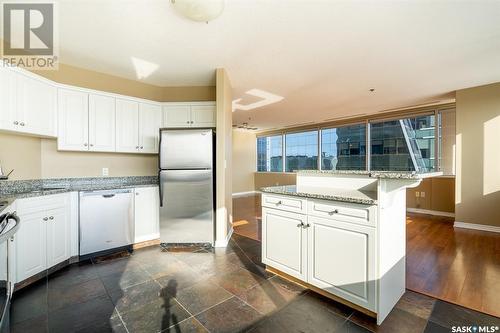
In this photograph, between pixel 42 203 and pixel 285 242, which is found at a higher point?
pixel 42 203

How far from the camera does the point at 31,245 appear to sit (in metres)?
2.16

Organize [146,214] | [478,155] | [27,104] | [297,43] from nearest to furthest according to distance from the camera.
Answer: [27,104], [297,43], [146,214], [478,155]

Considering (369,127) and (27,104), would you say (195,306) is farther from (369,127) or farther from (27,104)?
(369,127)

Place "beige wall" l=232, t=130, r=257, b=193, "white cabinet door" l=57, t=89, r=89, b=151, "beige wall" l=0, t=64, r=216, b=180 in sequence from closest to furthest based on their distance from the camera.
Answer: "beige wall" l=0, t=64, r=216, b=180 < "white cabinet door" l=57, t=89, r=89, b=151 < "beige wall" l=232, t=130, r=257, b=193

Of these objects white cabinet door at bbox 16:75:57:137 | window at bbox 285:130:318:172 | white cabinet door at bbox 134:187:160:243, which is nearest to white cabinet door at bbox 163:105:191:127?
white cabinet door at bbox 134:187:160:243

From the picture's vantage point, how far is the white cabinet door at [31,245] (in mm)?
2064

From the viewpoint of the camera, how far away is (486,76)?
3.46 metres

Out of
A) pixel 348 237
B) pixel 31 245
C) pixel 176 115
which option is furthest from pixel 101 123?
pixel 348 237

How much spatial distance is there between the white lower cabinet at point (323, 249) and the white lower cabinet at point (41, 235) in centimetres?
232

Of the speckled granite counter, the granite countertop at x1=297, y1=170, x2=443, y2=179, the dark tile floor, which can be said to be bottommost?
the dark tile floor

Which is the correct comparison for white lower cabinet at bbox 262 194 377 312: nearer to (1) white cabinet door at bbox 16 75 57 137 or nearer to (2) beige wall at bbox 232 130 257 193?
(1) white cabinet door at bbox 16 75 57 137

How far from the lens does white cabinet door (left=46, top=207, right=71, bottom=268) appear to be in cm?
234

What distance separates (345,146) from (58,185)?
694cm

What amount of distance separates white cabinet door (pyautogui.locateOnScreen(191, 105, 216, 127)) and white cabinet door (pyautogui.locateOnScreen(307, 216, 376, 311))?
92.6 inches
